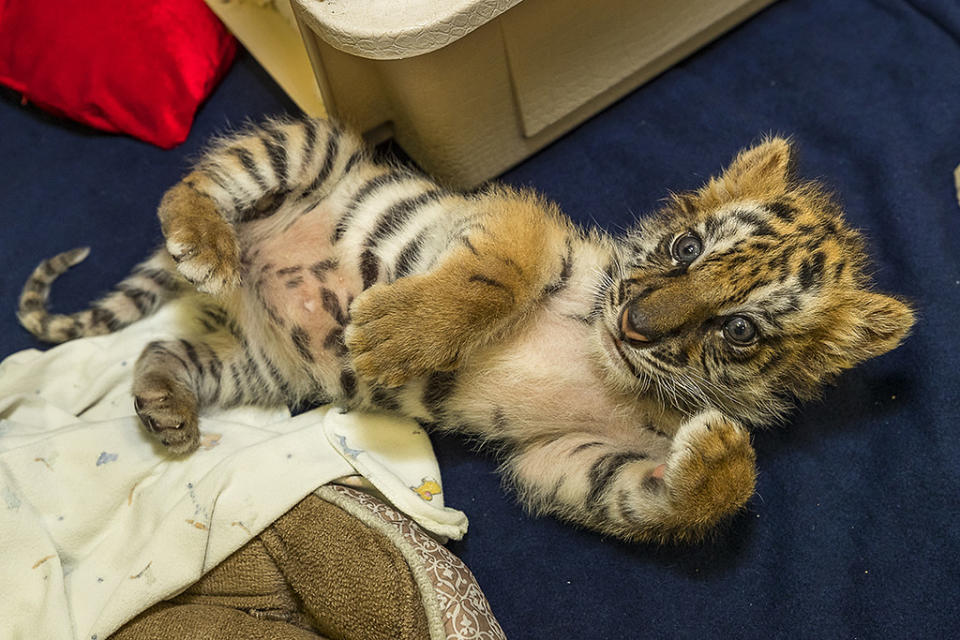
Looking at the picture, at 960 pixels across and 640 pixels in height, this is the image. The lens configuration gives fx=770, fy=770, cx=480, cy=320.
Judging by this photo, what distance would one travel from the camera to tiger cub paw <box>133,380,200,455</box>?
1938 millimetres

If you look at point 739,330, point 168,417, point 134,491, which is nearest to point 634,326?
point 739,330

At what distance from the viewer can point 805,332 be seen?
1690 millimetres

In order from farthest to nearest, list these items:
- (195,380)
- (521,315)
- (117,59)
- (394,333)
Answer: (117,59) → (195,380) → (521,315) → (394,333)

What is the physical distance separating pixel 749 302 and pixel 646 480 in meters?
0.48

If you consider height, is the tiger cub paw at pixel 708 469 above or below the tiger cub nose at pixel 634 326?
below

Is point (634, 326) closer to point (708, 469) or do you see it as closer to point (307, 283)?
point (708, 469)

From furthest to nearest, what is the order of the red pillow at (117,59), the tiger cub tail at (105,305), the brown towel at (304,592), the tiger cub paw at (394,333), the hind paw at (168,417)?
the red pillow at (117,59)
the tiger cub tail at (105,305)
the hind paw at (168,417)
the brown towel at (304,592)
the tiger cub paw at (394,333)

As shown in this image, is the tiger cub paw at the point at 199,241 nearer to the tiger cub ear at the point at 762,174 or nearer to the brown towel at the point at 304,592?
the brown towel at the point at 304,592

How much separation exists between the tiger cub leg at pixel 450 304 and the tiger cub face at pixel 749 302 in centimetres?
23

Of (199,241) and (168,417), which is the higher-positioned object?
(199,241)

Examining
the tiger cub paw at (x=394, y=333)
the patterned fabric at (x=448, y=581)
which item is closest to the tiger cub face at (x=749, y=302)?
the tiger cub paw at (x=394, y=333)

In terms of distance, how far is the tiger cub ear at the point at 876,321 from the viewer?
1.68m

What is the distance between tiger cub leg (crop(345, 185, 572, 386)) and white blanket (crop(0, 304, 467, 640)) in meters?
0.44

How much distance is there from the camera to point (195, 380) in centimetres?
212
